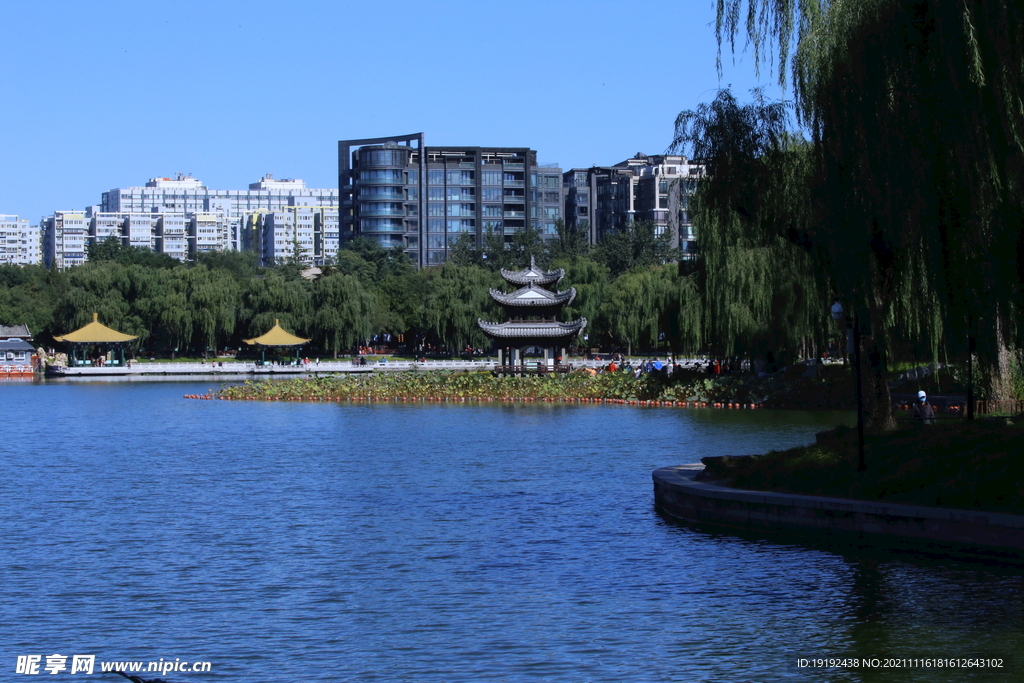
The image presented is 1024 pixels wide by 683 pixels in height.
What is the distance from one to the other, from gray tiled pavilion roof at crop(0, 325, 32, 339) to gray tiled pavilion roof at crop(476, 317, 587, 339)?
1410 inches

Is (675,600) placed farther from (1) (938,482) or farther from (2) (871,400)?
(2) (871,400)

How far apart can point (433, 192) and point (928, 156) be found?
101 meters

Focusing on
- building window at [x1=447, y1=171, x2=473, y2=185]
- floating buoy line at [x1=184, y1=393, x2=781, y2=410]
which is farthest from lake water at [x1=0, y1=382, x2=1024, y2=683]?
building window at [x1=447, y1=171, x2=473, y2=185]

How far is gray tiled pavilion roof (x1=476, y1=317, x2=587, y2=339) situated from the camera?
165 feet

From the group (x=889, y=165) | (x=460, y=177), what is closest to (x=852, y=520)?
(x=889, y=165)

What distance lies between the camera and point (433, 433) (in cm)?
3047

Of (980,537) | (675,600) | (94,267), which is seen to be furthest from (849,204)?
(94,267)

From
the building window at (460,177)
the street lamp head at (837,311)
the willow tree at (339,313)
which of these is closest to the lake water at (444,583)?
the street lamp head at (837,311)

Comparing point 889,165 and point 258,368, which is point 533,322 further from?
point 889,165

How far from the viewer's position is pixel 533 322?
51000 mm

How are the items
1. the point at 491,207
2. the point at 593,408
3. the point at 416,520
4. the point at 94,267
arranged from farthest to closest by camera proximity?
the point at 491,207
the point at 94,267
the point at 593,408
the point at 416,520

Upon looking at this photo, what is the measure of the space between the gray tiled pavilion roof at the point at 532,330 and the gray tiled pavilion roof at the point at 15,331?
35.8 meters

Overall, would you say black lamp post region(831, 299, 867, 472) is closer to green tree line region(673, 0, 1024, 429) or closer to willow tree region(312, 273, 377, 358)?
green tree line region(673, 0, 1024, 429)

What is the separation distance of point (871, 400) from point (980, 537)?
6550 millimetres
